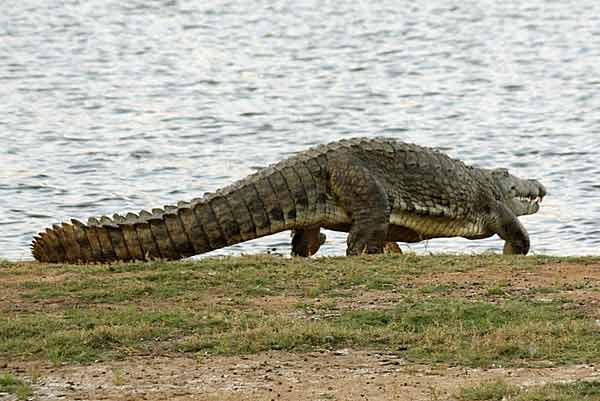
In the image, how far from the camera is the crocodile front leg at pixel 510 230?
42.2ft

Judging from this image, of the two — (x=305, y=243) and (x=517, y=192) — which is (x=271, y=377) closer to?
(x=305, y=243)

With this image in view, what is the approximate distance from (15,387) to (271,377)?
122 centimetres

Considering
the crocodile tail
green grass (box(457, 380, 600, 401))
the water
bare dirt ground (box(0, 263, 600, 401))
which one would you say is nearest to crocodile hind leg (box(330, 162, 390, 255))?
the crocodile tail

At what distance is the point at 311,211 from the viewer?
38.7 feet

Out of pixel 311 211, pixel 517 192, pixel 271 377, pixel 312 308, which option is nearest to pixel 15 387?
pixel 271 377

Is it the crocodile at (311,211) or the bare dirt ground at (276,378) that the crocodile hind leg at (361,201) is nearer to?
the crocodile at (311,211)

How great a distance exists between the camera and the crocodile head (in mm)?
13141

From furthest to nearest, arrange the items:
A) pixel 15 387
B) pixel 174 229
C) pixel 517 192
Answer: pixel 517 192 → pixel 174 229 → pixel 15 387

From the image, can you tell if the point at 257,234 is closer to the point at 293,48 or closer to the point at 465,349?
the point at 465,349

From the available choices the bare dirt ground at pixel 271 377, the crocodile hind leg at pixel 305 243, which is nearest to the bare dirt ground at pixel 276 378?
the bare dirt ground at pixel 271 377

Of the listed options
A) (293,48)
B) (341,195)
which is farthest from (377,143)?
(293,48)

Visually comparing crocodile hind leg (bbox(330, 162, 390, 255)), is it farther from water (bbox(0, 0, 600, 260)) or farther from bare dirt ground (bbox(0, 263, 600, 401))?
bare dirt ground (bbox(0, 263, 600, 401))

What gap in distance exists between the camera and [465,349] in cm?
824

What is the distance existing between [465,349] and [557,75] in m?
18.4
